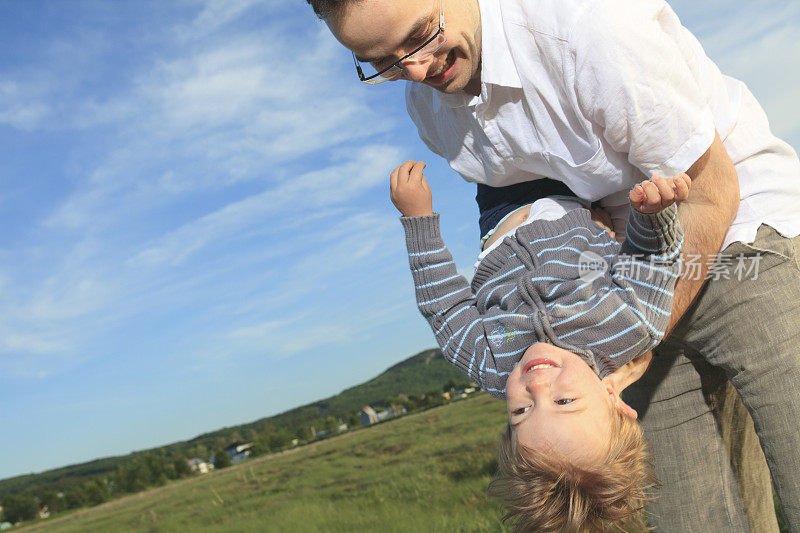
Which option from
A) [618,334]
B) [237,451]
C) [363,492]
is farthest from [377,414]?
[618,334]

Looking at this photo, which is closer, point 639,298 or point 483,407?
point 639,298

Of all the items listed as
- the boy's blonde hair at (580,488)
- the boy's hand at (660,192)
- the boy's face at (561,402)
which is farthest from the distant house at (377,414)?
the boy's hand at (660,192)

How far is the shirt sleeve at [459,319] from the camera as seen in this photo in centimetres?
213

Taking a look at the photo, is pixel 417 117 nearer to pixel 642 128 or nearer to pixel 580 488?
pixel 642 128

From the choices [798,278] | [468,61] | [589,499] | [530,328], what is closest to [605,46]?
[468,61]

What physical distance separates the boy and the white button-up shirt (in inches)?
7.2

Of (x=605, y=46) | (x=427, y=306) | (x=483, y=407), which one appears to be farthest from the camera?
(x=483, y=407)

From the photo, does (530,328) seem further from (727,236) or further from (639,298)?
(727,236)

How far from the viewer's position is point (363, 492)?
6074mm

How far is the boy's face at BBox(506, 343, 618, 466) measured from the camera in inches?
→ 79.1

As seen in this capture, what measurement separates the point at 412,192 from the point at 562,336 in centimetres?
77

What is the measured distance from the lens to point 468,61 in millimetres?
2178

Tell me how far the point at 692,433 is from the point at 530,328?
1.03 m

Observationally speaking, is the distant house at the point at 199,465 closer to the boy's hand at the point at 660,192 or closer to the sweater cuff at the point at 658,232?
the sweater cuff at the point at 658,232
